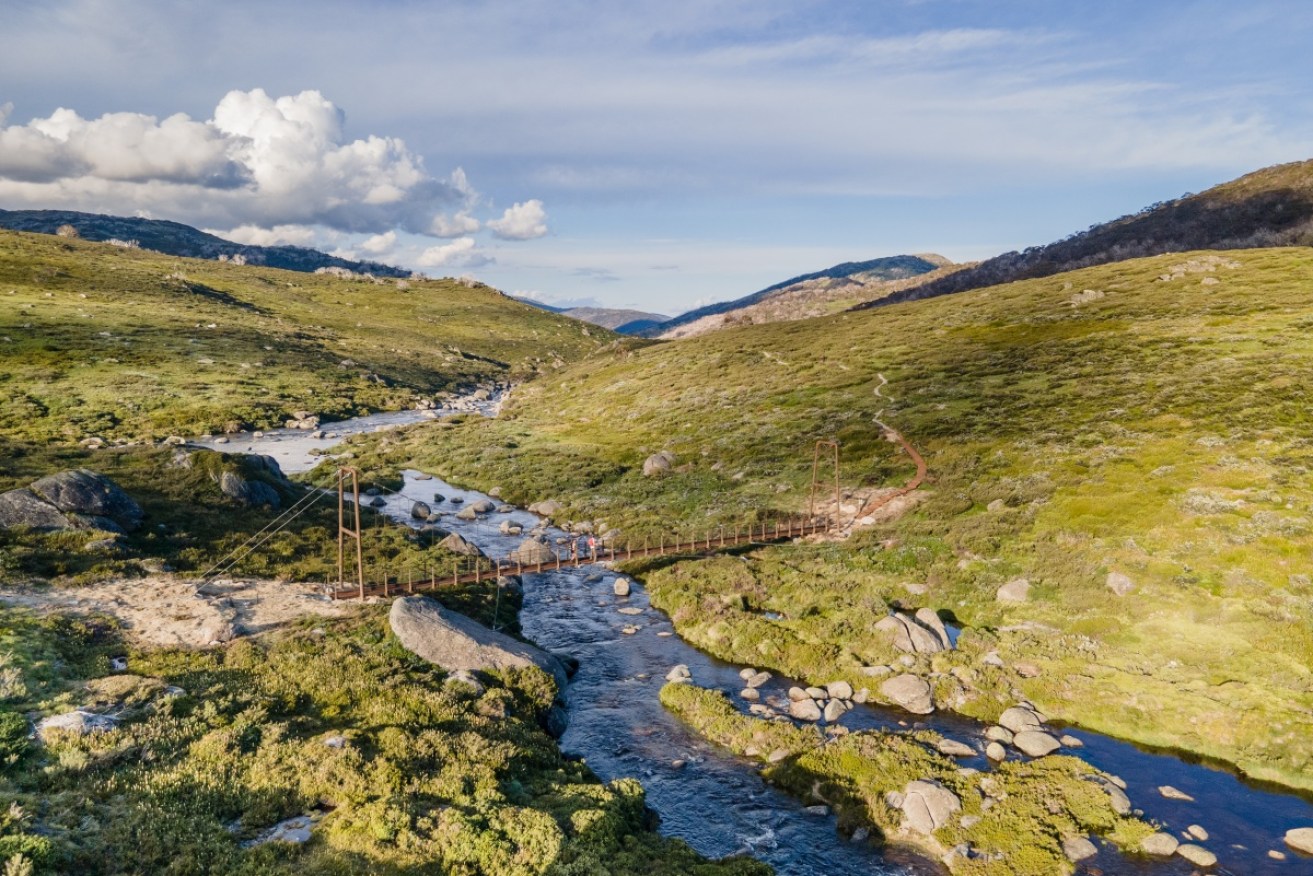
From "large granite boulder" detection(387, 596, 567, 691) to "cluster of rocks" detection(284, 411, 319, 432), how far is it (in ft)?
292

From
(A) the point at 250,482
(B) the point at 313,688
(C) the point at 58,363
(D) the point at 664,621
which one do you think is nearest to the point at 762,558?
(D) the point at 664,621

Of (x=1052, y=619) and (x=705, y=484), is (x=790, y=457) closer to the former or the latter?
(x=705, y=484)

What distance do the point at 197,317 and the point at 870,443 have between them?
181 metres

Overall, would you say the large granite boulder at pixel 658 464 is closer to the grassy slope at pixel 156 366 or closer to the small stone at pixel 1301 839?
the small stone at pixel 1301 839

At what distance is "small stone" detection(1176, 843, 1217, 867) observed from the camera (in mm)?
22062

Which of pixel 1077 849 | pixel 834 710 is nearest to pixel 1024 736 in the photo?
pixel 1077 849

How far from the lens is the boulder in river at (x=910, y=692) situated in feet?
105

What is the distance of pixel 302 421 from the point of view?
369 ft

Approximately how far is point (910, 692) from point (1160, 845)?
11102 millimetres

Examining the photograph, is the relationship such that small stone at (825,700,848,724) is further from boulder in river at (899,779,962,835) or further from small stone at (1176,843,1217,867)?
small stone at (1176,843,1217,867)

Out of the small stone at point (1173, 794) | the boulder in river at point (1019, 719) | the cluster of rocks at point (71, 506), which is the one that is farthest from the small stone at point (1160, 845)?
the cluster of rocks at point (71, 506)

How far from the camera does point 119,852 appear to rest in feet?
58.7

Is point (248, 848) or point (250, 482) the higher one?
point (250, 482)

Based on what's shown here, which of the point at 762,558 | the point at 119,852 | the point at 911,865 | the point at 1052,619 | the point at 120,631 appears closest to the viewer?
the point at 119,852
